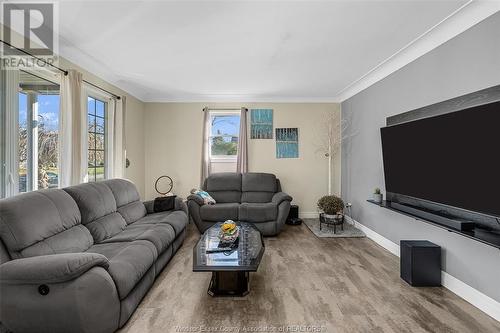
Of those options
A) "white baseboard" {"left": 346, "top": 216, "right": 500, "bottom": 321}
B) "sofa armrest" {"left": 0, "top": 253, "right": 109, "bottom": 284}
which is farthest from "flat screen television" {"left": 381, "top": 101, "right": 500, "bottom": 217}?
"sofa armrest" {"left": 0, "top": 253, "right": 109, "bottom": 284}

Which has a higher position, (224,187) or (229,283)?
(224,187)

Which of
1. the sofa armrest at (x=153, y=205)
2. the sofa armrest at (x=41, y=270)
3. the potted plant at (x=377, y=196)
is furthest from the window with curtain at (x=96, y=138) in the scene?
the potted plant at (x=377, y=196)

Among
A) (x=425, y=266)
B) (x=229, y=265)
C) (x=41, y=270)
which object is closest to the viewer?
(x=41, y=270)

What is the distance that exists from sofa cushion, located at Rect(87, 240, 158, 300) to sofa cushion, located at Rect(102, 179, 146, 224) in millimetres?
797

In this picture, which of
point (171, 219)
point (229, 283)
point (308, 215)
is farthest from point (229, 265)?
point (308, 215)

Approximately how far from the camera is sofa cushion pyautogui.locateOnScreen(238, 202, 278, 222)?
4262mm

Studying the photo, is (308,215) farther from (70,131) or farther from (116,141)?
(70,131)

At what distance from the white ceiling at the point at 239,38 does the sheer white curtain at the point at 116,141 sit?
441 millimetres

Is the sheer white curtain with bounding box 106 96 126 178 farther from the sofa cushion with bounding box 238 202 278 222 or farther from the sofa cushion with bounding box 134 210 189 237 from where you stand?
the sofa cushion with bounding box 238 202 278 222

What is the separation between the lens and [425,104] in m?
2.88

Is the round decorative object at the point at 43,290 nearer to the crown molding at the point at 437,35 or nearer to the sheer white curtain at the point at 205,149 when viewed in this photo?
the sheer white curtain at the point at 205,149

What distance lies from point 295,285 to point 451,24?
10.1 feet

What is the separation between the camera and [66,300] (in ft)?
5.48

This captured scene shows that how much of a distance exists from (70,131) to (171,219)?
1.63m
